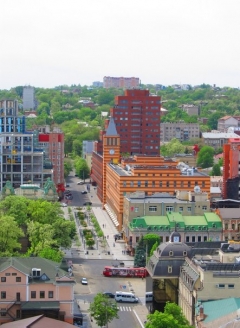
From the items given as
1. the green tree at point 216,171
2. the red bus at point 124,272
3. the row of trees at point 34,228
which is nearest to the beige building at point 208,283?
the row of trees at point 34,228

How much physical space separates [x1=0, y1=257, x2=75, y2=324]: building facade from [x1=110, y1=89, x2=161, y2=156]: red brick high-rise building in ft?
310

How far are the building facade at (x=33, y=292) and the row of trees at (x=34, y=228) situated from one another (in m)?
11.0

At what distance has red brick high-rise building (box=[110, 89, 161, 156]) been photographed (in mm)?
164625

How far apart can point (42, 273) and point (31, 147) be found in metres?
66.9

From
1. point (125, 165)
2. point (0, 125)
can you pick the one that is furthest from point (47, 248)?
point (0, 125)

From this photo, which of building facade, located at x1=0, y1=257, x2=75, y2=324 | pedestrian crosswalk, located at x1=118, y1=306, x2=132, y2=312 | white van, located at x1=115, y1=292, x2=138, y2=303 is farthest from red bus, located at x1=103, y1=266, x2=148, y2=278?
building facade, located at x1=0, y1=257, x2=75, y2=324

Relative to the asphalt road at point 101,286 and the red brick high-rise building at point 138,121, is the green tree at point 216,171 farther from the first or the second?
the asphalt road at point 101,286

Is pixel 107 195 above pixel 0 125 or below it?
below

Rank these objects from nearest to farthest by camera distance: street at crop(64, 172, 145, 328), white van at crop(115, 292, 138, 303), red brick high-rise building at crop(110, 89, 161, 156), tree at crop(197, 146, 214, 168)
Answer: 1. street at crop(64, 172, 145, 328)
2. white van at crop(115, 292, 138, 303)
3. red brick high-rise building at crop(110, 89, 161, 156)
4. tree at crop(197, 146, 214, 168)

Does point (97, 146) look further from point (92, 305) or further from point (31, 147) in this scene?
point (92, 305)

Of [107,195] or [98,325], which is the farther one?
[107,195]

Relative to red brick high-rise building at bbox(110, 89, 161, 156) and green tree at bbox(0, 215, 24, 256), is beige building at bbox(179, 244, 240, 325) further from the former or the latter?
red brick high-rise building at bbox(110, 89, 161, 156)

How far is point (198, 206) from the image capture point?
112875mm

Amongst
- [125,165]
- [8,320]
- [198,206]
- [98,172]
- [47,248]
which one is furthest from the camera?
[98,172]
